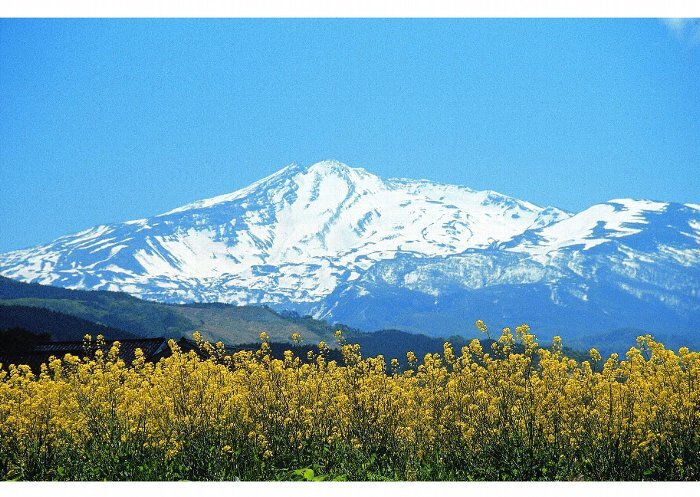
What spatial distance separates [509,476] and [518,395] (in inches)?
35.4

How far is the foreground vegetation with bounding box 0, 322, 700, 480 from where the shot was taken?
9.44m

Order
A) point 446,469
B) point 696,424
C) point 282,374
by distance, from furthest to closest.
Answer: point 282,374 < point 446,469 < point 696,424

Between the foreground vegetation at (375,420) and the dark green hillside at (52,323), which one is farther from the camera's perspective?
the dark green hillside at (52,323)

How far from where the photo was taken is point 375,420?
→ 1017 cm

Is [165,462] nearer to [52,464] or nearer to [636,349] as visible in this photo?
[52,464]

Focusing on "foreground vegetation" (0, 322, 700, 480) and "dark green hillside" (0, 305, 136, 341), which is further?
"dark green hillside" (0, 305, 136, 341)

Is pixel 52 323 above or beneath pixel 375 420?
above

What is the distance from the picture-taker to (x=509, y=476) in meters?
9.73

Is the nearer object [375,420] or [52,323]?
Result: [375,420]

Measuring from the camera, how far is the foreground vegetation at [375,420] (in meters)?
9.44
